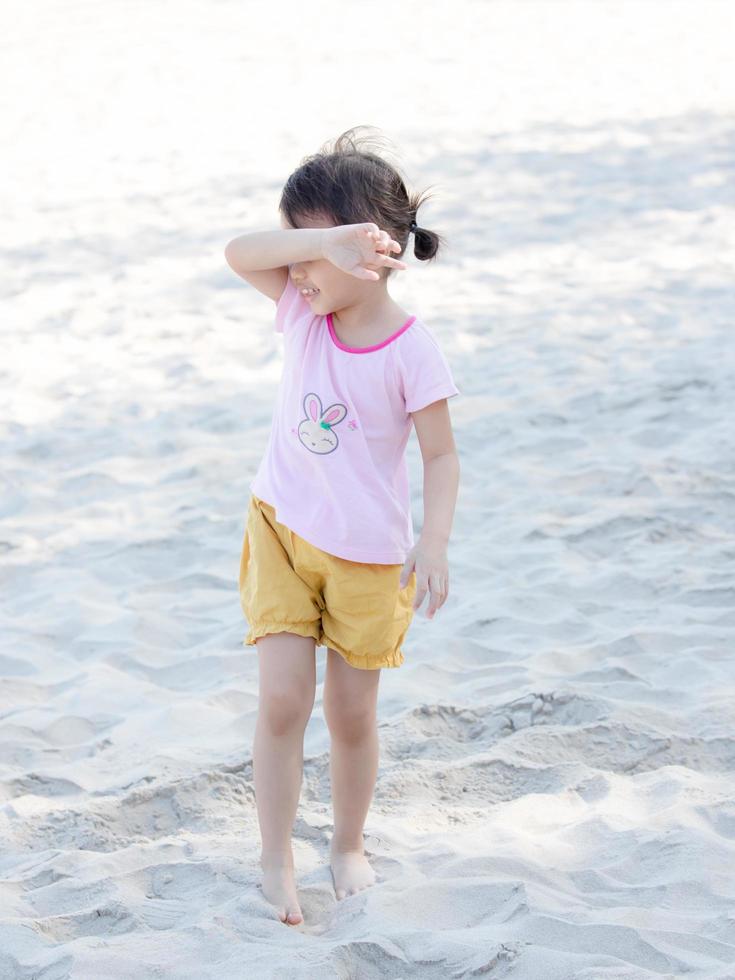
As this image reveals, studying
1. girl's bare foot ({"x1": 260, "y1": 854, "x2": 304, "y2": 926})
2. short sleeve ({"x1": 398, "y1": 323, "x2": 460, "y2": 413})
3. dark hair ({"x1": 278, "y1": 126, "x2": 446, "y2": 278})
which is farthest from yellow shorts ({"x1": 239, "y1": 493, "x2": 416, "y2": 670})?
dark hair ({"x1": 278, "y1": 126, "x2": 446, "y2": 278})

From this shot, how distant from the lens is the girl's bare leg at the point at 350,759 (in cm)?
260

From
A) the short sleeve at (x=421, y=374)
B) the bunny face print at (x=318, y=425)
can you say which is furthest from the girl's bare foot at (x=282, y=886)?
the short sleeve at (x=421, y=374)

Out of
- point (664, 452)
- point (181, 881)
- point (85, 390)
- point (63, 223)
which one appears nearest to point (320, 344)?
point (181, 881)

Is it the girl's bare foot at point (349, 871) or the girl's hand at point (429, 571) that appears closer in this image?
the girl's hand at point (429, 571)

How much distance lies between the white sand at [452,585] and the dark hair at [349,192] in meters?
1.29

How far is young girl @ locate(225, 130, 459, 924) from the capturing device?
2455 millimetres

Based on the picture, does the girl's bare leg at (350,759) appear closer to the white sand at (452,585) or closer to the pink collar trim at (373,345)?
the white sand at (452,585)

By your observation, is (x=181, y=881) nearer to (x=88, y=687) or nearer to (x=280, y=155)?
(x=88, y=687)

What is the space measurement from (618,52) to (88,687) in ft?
42.8

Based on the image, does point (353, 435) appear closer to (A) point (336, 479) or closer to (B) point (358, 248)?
(A) point (336, 479)

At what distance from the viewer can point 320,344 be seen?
8.34 ft

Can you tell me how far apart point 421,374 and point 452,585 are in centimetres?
199

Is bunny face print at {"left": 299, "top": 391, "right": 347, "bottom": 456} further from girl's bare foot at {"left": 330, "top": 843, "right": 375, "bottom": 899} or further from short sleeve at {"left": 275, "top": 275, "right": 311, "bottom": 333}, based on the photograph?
girl's bare foot at {"left": 330, "top": 843, "right": 375, "bottom": 899}

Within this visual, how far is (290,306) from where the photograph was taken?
8.64 feet
